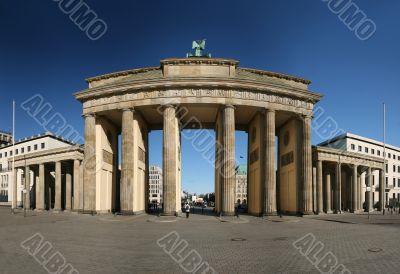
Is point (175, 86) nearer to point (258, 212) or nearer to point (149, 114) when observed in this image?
point (149, 114)

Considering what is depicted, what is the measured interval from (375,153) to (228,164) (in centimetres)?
6494

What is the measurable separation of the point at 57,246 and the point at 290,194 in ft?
112

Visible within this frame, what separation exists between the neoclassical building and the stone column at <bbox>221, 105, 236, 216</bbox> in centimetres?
10

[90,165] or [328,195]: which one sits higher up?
[90,165]

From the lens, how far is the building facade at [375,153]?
80.8 meters

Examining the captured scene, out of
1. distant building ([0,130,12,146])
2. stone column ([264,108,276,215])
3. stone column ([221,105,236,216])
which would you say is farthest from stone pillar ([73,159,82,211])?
distant building ([0,130,12,146])

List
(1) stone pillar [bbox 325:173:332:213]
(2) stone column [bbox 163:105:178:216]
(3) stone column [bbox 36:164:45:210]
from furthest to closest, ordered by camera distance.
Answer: (3) stone column [bbox 36:164:45:210] → (1) stone pillar [bbox 325:173:332:213] → (2) stone column [bbox 163:105:178:216]

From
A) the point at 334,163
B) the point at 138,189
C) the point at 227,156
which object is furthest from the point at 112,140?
the point at 334,163

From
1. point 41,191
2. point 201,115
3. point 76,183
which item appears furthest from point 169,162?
point 41,191

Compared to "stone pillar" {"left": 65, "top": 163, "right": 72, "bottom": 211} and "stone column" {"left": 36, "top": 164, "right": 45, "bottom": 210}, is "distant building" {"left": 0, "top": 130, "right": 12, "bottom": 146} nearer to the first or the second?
"stone column" {"left": 36, "top": 164, "right": 45, "bottom": 210}

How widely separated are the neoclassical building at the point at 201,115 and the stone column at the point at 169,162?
0.35ft

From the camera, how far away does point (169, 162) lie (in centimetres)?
3722

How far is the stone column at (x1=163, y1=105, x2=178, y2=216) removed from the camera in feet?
121

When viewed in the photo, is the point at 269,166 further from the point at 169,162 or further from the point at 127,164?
the point at 127,164
